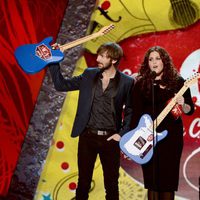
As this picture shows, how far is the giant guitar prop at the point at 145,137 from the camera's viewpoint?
2736 mm

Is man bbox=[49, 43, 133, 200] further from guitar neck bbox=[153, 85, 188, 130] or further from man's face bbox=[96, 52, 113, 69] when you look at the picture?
guitar neck bbox=[153, 85, 188, 130]

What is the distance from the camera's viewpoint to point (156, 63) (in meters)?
2.83

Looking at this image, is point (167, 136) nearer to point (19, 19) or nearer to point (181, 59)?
point (181, 59)

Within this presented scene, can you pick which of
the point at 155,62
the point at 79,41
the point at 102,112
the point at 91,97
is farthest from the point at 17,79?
the point at 155,62

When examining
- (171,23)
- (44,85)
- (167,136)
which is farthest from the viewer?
(44,85)

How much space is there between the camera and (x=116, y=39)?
2.98 metres

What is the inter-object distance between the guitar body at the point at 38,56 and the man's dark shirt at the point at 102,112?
39 cm

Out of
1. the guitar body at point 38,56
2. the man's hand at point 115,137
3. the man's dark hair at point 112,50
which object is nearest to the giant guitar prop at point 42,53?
the guitar body at point 38,56

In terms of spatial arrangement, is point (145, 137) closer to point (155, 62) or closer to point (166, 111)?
point (166, 111)

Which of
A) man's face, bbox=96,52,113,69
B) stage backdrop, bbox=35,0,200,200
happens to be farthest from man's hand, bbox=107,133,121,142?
man's face, bbox=96,52,113,69

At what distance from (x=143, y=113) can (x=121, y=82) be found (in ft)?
0.82

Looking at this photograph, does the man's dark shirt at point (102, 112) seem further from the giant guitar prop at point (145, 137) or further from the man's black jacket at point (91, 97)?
the giant guitar prop at point (145, 137)

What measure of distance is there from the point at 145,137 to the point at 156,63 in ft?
1.63

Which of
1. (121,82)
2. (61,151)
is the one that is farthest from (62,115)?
(121,82)
